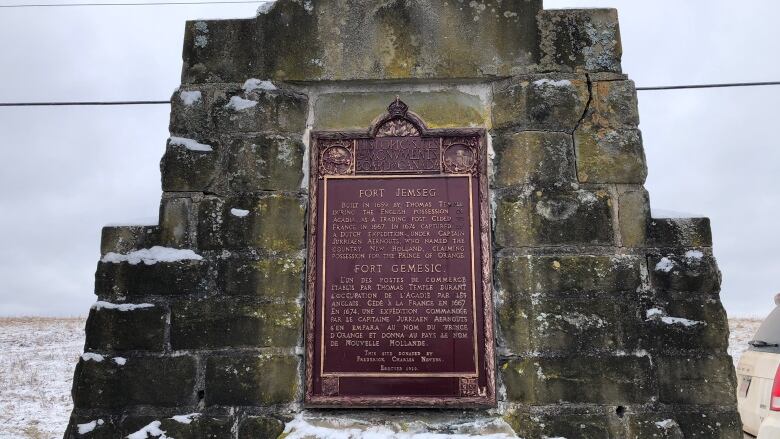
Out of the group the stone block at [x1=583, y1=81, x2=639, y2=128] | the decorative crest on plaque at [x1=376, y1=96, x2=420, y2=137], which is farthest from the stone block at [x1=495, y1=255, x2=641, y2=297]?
the decorative crest on plaque at [x1=376, y1=96, x2=420, y2=137]

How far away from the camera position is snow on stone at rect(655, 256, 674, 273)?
11.4ft

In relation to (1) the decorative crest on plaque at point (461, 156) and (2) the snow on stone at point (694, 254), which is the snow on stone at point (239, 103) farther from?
(2) the snow on stone at point (694, 254)

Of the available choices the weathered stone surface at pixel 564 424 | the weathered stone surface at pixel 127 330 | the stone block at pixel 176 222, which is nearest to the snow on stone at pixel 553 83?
the weathered stone surface at pixel 564 424

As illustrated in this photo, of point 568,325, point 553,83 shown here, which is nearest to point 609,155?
point 553,83

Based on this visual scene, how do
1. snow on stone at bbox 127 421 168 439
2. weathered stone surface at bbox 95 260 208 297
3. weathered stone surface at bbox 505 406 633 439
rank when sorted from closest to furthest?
weathered stone surface at bbox 505 406 633 439
snow on stone at bbox 127 421 168 439
weathered stone surface at bbox 95 260 208 297

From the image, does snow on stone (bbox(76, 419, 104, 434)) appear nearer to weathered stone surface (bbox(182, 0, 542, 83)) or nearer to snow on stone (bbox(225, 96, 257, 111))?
snow on stone (bbox(225, 96, 257, 111))

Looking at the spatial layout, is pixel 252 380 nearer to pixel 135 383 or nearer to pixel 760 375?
pixel 135 383

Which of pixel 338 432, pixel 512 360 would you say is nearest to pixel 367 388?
pixel 338 432

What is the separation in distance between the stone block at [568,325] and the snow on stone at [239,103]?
2083mm

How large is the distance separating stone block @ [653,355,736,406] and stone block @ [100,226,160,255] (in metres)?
3.14

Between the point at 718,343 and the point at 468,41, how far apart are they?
2.40 metres

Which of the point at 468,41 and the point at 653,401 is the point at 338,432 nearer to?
the point at 653,401

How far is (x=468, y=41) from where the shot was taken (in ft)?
12.6

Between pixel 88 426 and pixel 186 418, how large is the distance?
1.93 ft
